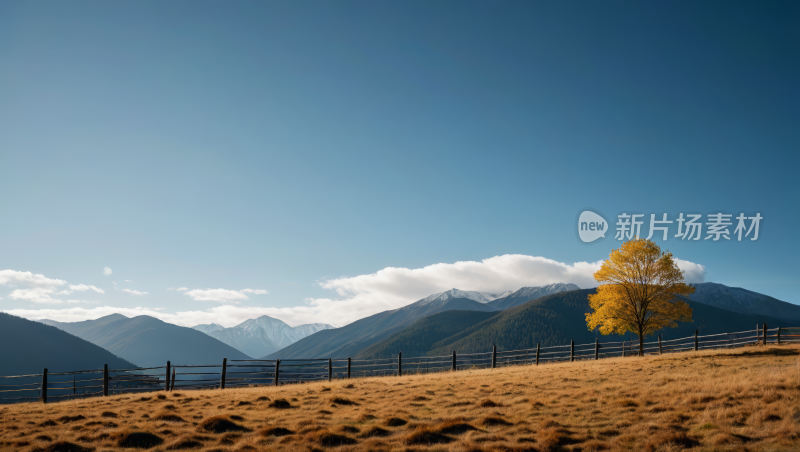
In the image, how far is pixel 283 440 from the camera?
10000 mm

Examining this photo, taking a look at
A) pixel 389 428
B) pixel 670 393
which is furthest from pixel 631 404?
pixel 389 428

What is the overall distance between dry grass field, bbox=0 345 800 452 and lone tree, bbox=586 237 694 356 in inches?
814

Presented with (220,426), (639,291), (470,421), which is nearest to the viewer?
(220,426)

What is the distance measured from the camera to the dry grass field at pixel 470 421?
9.23 m

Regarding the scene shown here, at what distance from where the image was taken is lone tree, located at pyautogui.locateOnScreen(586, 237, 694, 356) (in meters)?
36.8

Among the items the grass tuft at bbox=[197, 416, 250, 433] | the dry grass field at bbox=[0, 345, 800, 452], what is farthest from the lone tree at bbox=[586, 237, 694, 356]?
the grass tuft at bbox=[197, 416, 250, 433]

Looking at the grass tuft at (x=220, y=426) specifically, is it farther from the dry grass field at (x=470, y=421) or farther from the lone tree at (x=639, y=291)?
the lone tree at (x=639, y=291)

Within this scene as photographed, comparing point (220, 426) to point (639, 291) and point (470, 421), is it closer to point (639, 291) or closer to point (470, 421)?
point (470, 421)

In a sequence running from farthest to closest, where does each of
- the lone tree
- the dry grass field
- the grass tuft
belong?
the lone tree, the grass tuft, the dry grass field

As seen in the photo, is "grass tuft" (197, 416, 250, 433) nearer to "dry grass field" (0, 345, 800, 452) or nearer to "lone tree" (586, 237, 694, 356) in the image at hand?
"dry grass field" (0, 345, 800, 452)

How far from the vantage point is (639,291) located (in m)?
37.6

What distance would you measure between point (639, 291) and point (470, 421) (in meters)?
32.6

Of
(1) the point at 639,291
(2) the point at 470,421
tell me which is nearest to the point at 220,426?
(2) the point at 470,421

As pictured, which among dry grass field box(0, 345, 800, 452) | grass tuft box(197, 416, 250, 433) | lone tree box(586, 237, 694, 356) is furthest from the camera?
lone tree box(586, 237, 694, 356)
